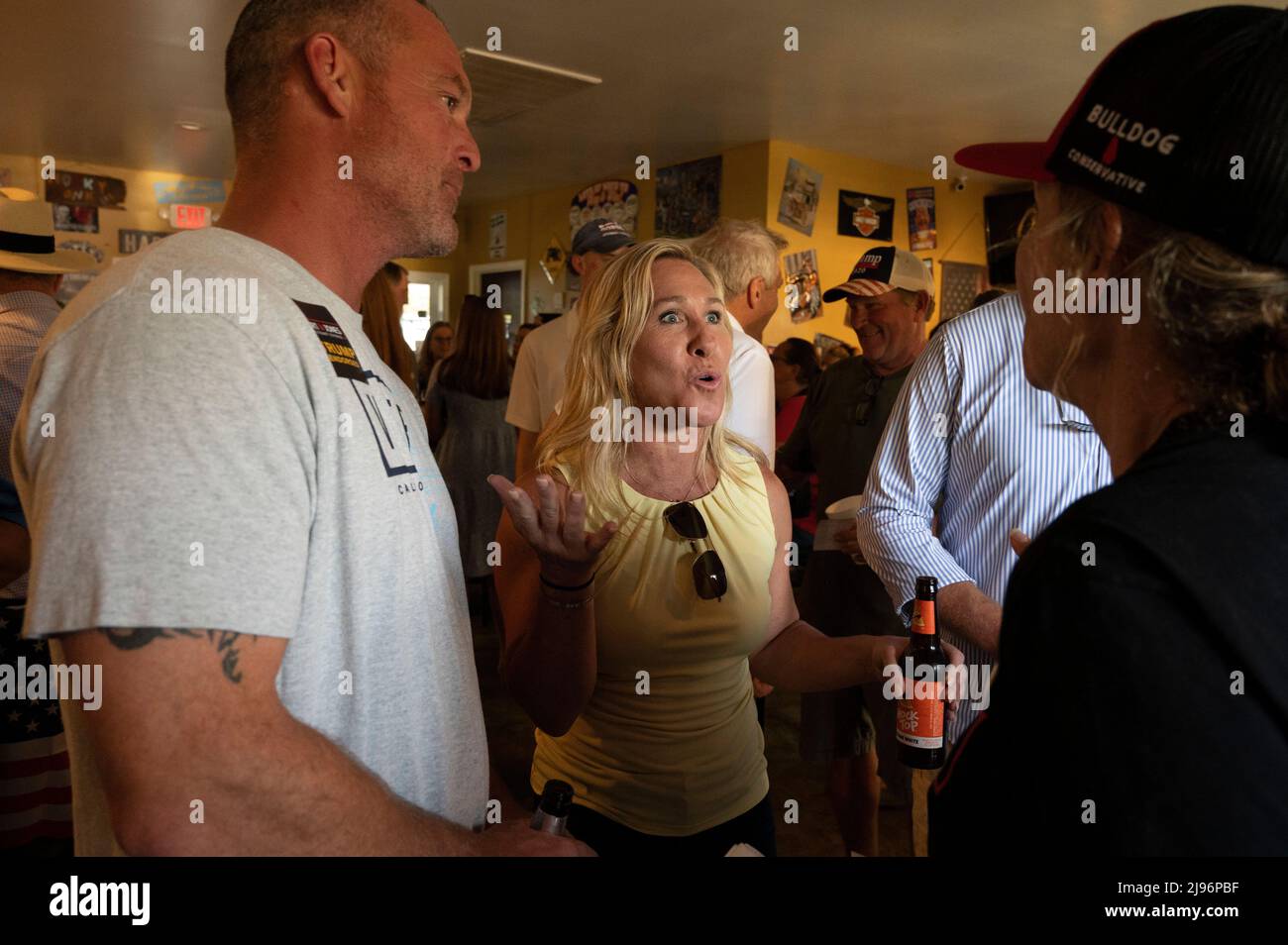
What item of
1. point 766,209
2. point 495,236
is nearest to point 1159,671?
point 766,209

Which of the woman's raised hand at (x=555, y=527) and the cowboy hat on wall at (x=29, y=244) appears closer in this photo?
the woman's raised hand at (x=555, y=527)

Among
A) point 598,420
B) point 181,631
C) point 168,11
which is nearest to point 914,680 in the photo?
point 598,420

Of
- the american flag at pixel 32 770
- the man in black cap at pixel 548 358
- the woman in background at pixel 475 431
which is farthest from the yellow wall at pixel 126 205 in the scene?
the american flag at pixel 32 770

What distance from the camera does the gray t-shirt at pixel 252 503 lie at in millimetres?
717

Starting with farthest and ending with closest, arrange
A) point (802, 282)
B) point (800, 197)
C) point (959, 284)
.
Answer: point (959, 284) → point (802, 282) → point (800, 197)

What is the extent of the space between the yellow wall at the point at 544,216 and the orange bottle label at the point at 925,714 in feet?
20.8

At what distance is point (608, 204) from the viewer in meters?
8.98

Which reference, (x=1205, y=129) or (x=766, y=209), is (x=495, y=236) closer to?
(x=766, y=209)

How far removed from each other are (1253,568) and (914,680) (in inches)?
40.3

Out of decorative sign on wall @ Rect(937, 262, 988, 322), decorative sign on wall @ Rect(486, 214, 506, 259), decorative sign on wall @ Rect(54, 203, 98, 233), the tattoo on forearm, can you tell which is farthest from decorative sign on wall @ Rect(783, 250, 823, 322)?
the tattoo on forearm

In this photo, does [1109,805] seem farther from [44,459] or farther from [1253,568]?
[44,459]

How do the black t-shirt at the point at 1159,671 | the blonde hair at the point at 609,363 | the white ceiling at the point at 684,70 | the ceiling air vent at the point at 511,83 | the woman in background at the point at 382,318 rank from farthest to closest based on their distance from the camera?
the ceiling air vent at the point at 511,83 → the white ceiling at the point at 684,70 → the woman in background at the point at 382,318 → the blonde hair at the point at 609,363 → the black t-shirt at the point at 1159,671

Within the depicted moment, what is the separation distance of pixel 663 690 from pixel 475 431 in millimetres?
3477

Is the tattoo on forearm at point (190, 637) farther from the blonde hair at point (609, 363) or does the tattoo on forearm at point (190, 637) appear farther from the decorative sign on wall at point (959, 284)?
the decorative sign on wall at point (959, 284)
